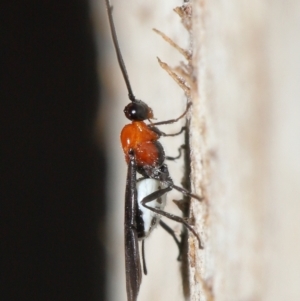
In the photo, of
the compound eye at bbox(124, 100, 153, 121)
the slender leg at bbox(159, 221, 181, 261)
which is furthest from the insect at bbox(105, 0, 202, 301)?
the slender leg at bbox(159, 221, 181, 261)

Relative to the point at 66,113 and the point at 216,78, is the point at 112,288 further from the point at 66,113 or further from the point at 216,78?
the point at 216,78

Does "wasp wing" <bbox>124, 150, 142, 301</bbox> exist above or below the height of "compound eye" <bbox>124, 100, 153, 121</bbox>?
below

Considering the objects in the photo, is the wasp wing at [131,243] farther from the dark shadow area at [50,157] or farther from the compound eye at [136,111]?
the dark shadow area at [50,157]

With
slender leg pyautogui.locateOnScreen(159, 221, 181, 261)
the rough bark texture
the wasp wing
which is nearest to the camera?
the rough bark texture

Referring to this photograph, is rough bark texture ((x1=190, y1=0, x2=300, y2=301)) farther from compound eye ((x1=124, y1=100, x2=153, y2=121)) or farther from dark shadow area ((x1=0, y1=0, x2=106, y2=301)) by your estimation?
dark shadow area ((x1=0, y1=0, x2=106, y2=301))

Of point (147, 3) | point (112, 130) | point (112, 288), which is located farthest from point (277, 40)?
point (112, 288)

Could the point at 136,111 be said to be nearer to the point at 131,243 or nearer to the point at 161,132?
the point at 161,132
